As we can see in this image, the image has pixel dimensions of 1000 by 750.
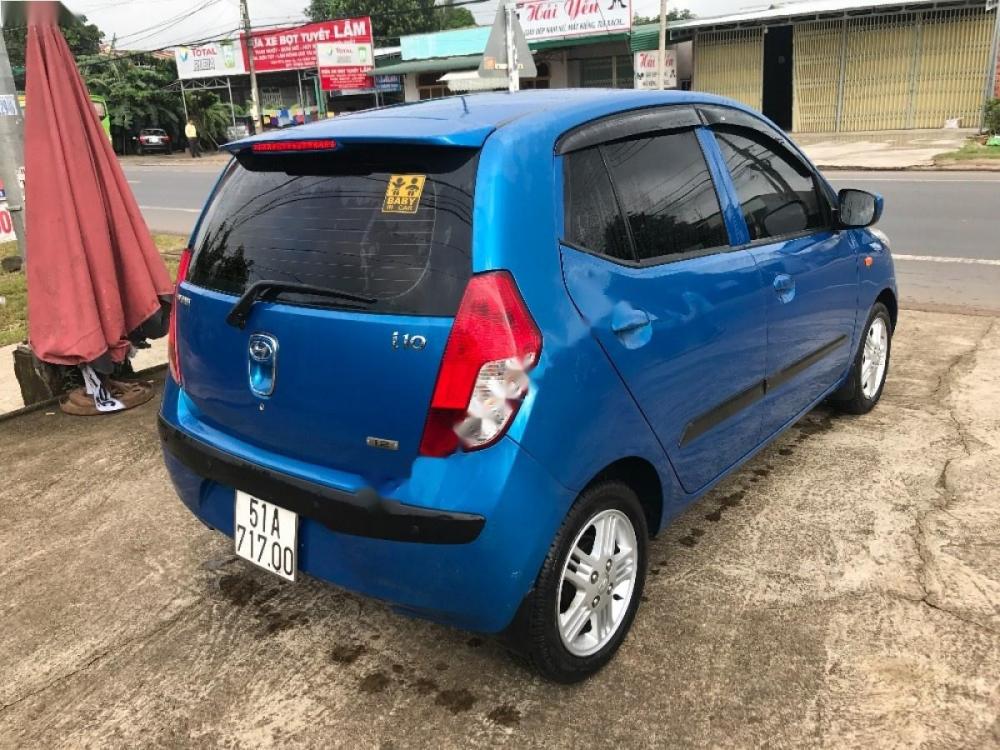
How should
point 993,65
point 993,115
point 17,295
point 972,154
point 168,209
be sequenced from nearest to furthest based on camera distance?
point 17,295
point 168,209
point 972,154
point 993,115
point 993,65

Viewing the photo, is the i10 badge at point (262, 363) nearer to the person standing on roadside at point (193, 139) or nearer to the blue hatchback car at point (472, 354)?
the blue hatchback car at point (472, 354)

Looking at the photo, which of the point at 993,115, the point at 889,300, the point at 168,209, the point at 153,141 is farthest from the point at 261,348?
the point at 153,141

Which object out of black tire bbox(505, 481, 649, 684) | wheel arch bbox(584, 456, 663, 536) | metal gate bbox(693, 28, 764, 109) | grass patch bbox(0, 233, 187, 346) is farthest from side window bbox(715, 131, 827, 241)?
metal gate bbox(693, 28, 764, 109)

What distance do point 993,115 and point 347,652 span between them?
20.8 meters

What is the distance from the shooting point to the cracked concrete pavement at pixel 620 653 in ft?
7.25

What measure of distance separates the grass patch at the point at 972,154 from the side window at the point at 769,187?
1493cm

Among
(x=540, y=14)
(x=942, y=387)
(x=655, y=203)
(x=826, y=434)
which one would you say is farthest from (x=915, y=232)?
(x=540, y=14)

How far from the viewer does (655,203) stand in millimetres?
2592

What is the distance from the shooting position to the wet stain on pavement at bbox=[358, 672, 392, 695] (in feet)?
7.75

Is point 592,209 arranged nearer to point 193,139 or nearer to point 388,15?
point 193,139

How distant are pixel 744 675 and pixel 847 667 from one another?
31 cm

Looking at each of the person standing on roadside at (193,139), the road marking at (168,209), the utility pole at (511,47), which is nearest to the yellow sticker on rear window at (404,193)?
the utility pole at (511,47)

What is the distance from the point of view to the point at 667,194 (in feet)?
8.70

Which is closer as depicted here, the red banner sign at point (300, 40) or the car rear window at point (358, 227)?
the car rear window at point (358, 227)
